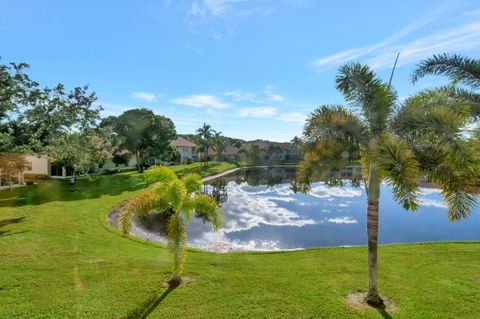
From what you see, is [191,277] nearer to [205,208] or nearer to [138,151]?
[205,208]

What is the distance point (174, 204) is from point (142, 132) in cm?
3896

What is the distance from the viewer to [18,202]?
909 inches

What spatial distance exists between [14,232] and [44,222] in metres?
2.47

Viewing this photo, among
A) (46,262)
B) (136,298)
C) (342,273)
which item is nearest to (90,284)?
(136,298)

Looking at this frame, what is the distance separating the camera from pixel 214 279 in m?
9.85

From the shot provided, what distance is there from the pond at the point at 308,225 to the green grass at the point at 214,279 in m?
3.61

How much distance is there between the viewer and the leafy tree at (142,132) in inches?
1761

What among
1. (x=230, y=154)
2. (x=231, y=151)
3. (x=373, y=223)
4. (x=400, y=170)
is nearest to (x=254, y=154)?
(x=230, y=154)

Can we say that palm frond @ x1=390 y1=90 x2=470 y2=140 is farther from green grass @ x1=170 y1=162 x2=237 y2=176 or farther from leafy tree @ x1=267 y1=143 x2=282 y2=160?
leafy tree @ x1=267 y1=143 x2=282 y2=160

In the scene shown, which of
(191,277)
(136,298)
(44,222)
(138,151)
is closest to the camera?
(136,298)

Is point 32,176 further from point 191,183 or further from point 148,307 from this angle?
point 148,307

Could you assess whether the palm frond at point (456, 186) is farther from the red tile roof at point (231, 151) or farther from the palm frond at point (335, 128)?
the red tile roof at point (231, 151)

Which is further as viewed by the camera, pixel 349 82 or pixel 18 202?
pixel 18 202

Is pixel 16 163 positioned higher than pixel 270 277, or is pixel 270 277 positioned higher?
pixel 16 163
